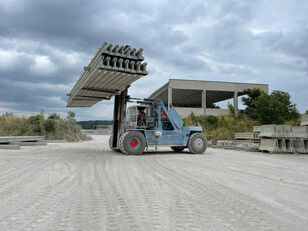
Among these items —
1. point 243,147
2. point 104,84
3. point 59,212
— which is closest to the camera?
point 59,212

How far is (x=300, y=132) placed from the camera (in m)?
14.1

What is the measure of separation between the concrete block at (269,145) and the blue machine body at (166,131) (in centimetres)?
421

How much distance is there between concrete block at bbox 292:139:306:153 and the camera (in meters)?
14.1

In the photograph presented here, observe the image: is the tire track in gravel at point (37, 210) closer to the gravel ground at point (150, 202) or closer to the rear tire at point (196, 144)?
the gravel ground at point (150, 202)

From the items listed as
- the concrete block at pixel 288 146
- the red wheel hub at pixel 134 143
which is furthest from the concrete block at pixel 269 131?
the red wheel hub at pixel 134 143

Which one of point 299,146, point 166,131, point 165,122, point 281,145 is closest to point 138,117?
point 165,122

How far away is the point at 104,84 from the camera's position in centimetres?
1238

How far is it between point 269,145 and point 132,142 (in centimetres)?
805

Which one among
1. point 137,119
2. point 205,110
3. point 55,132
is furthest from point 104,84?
point 205,110

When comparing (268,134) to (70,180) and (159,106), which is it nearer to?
(159,106)

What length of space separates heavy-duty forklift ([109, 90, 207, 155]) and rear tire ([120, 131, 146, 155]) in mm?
177

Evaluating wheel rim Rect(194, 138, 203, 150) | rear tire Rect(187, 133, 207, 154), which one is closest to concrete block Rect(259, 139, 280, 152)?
rear tire Rect(187, 133, 207, 154)

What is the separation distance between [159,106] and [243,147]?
6978mm

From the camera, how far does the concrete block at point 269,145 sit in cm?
1405
